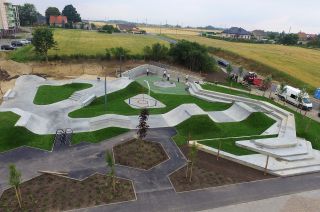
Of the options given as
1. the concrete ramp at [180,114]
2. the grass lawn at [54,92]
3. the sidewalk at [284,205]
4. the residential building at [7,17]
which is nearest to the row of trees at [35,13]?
the residential building at [7,17]

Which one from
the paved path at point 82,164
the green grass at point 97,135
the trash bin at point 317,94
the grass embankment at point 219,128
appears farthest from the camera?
the trash bin at point 317,94

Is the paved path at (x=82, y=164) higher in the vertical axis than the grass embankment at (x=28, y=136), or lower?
lower

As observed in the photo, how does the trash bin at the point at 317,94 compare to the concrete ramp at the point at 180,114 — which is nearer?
the concrete ramp at the point at 180,114

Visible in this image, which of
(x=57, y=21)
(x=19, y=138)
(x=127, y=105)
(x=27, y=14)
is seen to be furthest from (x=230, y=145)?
(x=57, y=21)

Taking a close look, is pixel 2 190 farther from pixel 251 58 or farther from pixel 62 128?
pixel 251 58

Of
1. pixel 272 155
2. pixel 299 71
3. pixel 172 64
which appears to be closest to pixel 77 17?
pixel 172 64

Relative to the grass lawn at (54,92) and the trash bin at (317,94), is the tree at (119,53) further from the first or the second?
the trash bin at (317,94)

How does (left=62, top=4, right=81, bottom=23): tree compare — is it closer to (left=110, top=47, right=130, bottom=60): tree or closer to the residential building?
the residential building
